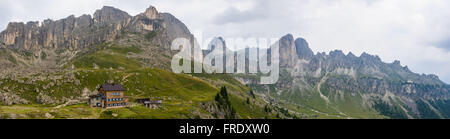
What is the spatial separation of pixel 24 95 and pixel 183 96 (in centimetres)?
8814

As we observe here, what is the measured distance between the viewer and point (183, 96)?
185375 millimetres

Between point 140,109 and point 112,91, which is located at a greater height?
point 112,91

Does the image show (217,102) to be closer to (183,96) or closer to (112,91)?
(183,96)
